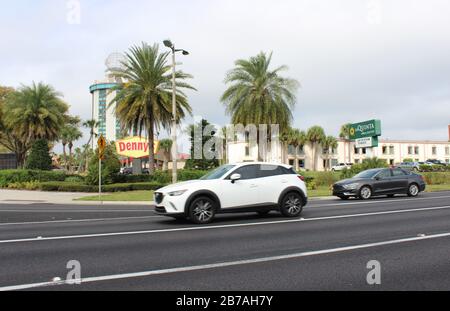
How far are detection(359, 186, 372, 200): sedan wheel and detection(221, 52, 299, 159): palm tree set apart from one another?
1405cm

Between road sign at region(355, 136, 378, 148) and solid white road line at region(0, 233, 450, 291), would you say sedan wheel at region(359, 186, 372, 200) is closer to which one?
solid white road line at region(0, 233, 450, 291)

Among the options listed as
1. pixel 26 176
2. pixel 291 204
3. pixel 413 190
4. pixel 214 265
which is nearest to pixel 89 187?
pixel 26 176

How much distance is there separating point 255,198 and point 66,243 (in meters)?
5.09

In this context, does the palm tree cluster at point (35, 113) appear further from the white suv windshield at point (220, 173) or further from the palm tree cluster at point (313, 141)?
the palm tree cluster at point (313, 141)

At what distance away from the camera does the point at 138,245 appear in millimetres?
8016

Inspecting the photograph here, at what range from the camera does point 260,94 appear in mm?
32500

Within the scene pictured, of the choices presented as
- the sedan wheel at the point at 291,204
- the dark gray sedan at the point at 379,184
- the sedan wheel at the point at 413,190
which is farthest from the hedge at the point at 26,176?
the sedan wheel at the point at 413,190

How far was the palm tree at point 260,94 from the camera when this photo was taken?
32.4m

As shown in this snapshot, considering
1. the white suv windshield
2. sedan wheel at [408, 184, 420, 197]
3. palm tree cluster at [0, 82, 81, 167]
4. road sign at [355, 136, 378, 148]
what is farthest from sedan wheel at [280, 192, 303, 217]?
palm tree cluster at [0, 82, 81, 167]

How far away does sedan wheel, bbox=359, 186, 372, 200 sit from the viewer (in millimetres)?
19141

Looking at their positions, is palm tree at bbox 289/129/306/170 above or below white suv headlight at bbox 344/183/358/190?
above

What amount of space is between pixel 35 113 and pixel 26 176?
8.25 m

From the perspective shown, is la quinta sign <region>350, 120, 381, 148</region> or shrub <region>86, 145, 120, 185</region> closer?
shrub <region>86, 145, 120, 185</region>

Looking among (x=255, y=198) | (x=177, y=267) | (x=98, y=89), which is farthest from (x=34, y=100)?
(x=98, y=89)
